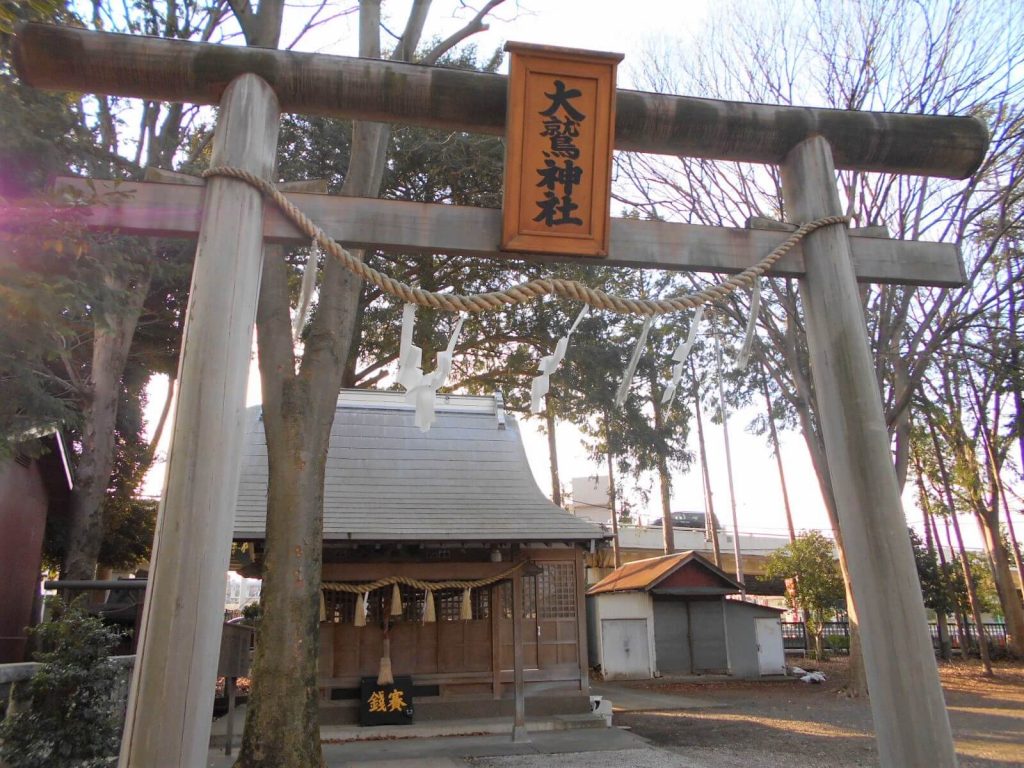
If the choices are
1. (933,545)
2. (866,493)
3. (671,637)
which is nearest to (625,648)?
(671,637)

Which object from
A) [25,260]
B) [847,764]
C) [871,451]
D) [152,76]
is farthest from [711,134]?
[847,764]

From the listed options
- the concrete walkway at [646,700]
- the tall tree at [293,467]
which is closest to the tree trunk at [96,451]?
the tall tree at [293,467]

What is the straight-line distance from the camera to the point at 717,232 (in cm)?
378

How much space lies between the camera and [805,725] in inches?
429

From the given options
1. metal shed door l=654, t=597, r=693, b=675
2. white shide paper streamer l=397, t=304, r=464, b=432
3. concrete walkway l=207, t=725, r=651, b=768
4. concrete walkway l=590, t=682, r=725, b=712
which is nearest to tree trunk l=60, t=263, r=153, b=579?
A: concrete walkway l=207, t=725, r=651, b=768

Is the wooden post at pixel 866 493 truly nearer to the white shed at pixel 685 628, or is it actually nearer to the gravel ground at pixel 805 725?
the gravel ground at pixel 805 725

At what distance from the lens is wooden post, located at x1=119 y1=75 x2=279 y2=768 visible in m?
2.59

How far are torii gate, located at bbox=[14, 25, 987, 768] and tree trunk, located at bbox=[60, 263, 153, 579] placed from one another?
9.80 meters

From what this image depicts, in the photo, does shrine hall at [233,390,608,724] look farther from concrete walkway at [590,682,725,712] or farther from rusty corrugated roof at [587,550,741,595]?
rusty corrugated roof at [587,550,741,595]

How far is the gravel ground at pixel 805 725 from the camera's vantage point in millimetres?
8469

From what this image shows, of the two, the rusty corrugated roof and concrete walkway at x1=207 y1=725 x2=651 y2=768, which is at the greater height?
the rusty corrugated roof

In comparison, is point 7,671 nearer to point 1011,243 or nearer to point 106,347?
point 106,347

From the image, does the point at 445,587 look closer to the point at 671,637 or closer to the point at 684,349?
the point at 684,349

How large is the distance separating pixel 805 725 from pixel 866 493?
9416 millimetres
